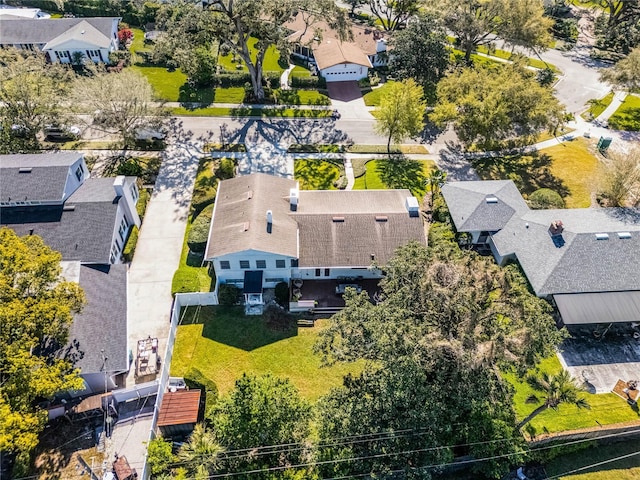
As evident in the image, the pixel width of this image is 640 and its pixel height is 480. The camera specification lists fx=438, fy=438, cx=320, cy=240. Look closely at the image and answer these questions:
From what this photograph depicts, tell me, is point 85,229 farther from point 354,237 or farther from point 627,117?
point 627,117

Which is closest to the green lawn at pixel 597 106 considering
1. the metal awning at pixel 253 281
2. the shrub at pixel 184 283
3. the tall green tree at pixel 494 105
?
the tall green tree at pixel 494 105

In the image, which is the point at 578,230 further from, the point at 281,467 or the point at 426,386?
the point at 281,467

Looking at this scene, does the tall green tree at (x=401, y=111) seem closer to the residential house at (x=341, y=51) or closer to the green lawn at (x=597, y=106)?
the residential house at (x=341, y=51)

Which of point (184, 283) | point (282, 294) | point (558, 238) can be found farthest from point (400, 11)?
point (184, 283)

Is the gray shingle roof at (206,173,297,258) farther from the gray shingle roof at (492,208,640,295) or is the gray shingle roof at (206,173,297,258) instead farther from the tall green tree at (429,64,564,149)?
the tall green tree at (429,64,564,149)

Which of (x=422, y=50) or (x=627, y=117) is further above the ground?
(x=422, y=50)

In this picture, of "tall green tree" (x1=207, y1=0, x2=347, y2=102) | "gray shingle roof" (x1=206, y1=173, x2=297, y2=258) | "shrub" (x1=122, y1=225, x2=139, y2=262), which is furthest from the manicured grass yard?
"tall green tree" (x1=207, y1=0, x2=347, y2=102)
